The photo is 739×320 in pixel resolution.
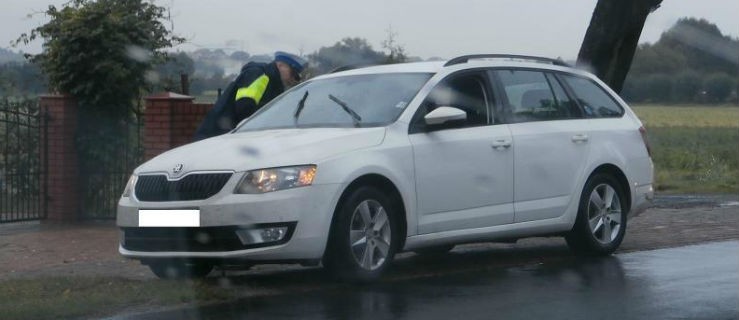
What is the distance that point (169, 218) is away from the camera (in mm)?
8695

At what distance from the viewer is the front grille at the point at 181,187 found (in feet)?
28.1

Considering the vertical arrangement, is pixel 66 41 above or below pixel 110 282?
above

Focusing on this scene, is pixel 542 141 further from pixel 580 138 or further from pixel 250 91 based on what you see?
pixel 250 91

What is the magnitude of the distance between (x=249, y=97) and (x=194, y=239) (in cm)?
265

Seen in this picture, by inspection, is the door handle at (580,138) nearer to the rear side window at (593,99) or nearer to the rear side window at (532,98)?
the rear side window at (532,98)

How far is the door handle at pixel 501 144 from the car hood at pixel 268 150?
3.38 feet

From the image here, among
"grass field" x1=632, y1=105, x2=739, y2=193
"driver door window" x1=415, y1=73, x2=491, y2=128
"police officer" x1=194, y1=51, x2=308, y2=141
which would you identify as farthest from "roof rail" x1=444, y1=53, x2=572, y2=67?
"grass field" x1=632, y1=105, x2=739, y2=193

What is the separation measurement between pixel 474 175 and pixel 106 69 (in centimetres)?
658

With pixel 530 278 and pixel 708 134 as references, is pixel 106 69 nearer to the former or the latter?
pixel 530 278

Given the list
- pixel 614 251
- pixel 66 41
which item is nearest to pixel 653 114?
pixel 614 251

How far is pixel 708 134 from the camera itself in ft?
107

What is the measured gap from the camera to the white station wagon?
8.53m

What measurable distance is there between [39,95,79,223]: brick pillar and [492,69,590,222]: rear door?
6381 millimetres

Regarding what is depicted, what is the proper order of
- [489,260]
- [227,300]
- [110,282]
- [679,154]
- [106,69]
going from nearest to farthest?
1. [227,300]
2. [110,282]
3. [489,260]
4. [106,69]
5. [679,154]
